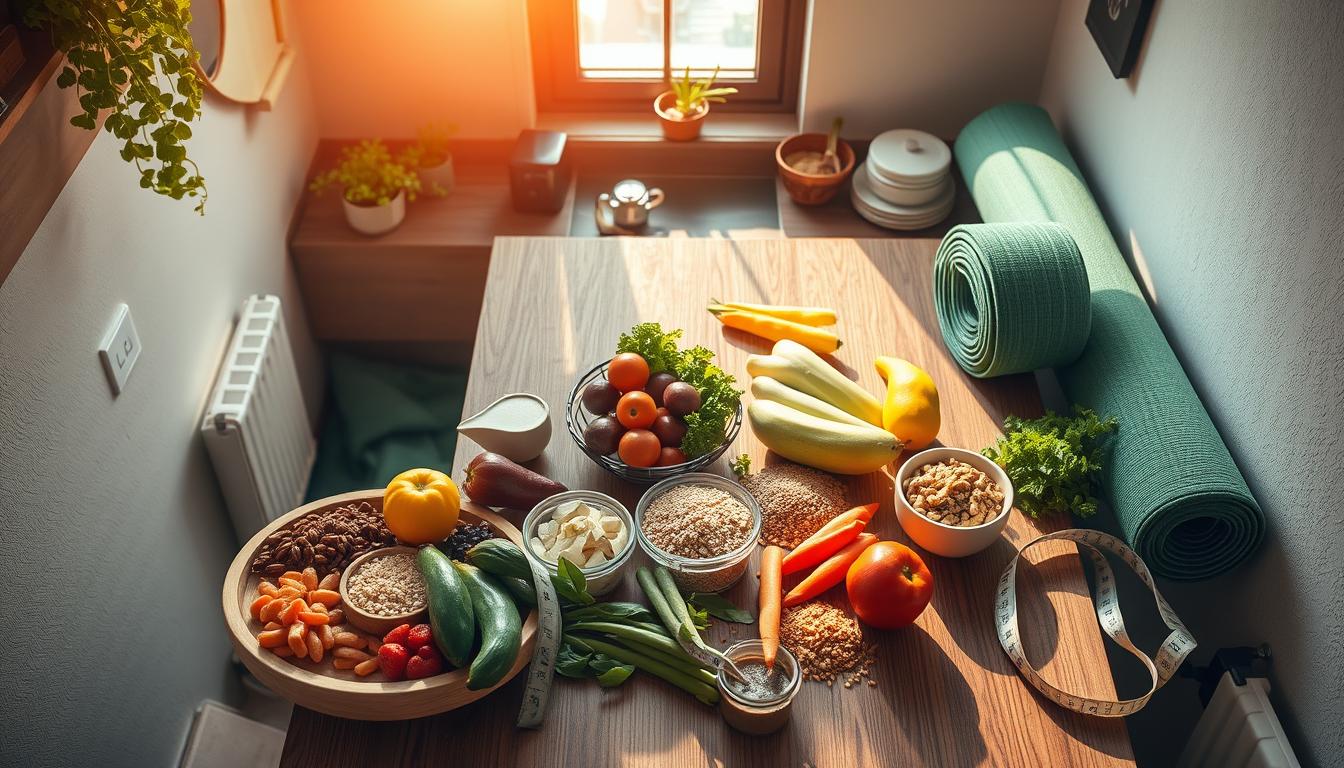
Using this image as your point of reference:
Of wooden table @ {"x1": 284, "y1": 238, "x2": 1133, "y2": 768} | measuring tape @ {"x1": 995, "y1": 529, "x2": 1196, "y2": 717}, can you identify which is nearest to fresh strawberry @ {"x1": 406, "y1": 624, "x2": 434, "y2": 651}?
wooden table @ {"x1": 284, "y1": 238, "x2": 1133, "y2": 768}

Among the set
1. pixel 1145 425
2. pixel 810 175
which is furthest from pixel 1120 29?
pixel 1145 425

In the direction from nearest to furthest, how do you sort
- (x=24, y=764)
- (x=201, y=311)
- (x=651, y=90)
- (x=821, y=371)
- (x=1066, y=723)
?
(x=1066, y=723), (x=24, y=764), (x=821, y=371), (x=201, y=311), (x=651, y=90)

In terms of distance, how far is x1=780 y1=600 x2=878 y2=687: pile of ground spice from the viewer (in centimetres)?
160

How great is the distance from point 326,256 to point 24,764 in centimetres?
151

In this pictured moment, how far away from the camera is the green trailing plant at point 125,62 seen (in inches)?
60.7

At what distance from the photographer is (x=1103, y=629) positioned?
1.74m

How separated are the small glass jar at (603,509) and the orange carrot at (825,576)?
271mm

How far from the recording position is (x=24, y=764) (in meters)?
1.67

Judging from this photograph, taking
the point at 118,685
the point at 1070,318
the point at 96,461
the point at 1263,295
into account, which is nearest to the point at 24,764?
the point at 118,685

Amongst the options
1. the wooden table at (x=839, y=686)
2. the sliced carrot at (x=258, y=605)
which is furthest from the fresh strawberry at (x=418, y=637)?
the sliced carrot at (x=258, y=605)

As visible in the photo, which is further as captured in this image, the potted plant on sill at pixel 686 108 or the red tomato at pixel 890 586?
the potted plant on sill at pixel 686 108

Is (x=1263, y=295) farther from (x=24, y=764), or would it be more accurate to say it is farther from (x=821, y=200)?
(x=24, y=764)

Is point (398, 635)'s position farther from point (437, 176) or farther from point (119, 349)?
point (437, 176)

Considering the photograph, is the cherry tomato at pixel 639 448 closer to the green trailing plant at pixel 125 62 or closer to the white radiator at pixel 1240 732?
the green trailing plant at pixel 125 62
